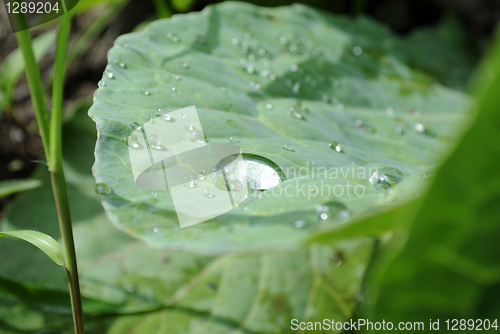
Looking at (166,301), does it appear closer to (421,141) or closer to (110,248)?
(110,248)

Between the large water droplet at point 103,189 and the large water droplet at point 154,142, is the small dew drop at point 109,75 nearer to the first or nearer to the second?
the large water droplet at point 154,142

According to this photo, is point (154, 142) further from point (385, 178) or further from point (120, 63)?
point (385, 178)

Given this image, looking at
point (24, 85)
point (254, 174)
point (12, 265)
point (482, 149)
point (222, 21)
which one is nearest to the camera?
point (482, 149)

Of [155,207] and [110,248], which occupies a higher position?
[155,207]

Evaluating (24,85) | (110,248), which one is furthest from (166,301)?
(24,85)

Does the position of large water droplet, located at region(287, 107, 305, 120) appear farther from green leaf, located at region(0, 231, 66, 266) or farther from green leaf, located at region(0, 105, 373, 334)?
green leaf, located at region(0, 231, 66, 266)

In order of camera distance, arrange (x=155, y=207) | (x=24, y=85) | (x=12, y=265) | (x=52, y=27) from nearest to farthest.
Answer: (x=155, y=207)
(x=12, y=265)
(x=24, y=85)
(x=52, y=27)

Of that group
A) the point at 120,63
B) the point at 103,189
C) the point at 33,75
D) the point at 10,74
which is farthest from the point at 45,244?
the point at 10,74

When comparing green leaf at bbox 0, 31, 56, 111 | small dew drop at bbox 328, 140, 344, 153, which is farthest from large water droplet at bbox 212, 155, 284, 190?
green leaf at bbox 0, 31, 56, 111

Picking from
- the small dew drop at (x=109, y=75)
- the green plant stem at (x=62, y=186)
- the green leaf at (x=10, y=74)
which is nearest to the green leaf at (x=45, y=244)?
the green plant stem at (x=62, y=186)
